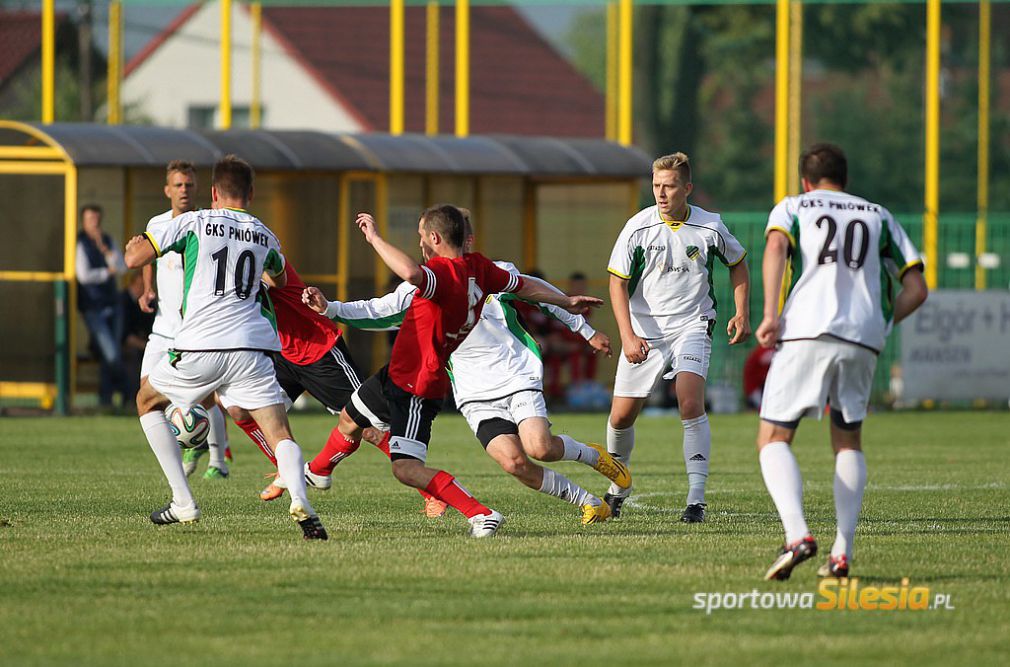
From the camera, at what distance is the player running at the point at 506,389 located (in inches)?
346

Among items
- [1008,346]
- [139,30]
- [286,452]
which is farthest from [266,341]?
[139,30]

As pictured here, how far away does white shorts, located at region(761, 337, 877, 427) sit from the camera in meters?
7.17

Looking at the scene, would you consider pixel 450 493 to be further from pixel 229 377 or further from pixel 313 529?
pixel 229 377

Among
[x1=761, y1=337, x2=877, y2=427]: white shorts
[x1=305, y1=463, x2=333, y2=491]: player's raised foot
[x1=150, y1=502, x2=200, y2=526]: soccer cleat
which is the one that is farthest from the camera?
[x1=305, y1=463, x2=333, y2=491]: player's raised foot

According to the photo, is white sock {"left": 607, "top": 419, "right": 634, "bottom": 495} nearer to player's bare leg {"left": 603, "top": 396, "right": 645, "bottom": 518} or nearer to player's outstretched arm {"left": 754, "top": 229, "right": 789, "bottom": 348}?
player's bare leg {"left": 603, "top": 396, "right": 645, "bottom": 518}

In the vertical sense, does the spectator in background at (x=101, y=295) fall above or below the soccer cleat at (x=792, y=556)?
above

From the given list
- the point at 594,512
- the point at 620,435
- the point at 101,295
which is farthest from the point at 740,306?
the point at 101,295

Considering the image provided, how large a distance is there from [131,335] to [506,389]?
10.7m

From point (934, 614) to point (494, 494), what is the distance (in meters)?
4.79

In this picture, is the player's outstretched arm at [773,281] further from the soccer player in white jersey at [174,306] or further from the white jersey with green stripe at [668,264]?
the soccer player in white jersey at [174,306]

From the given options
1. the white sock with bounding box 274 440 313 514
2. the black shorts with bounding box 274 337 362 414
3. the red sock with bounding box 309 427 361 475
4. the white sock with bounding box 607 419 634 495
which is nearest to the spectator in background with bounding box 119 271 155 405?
the black shorts with bounding box 274 337 362 414

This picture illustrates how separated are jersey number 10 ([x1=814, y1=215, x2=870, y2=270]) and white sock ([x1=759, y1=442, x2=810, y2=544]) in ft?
2.52

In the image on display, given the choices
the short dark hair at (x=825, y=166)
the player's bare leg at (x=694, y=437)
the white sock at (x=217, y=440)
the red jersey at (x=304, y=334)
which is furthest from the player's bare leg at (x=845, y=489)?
the white sock at (x=217, y=440)

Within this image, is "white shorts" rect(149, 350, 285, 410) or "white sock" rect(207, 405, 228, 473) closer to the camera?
"white shorts" rect(149, 350, 285, 410)
